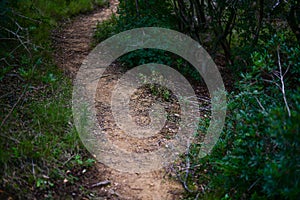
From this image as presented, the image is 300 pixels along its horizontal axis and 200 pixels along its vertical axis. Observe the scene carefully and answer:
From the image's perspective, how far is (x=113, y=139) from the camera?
11.0 feet

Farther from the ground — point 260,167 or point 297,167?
point 297,167

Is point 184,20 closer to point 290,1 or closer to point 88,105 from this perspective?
point 290,1

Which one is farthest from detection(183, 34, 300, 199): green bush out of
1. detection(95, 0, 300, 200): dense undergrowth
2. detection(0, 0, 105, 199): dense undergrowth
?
detection(0, 0, 105, 199): dense undergrowth

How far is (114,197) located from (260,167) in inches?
Answer: 43.3

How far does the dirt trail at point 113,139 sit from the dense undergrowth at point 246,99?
18cm

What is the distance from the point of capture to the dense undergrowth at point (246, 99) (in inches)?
87.2

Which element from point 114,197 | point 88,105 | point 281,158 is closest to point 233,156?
point 281,158

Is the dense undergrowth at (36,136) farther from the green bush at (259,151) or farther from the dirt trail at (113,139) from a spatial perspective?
the green bush at (259,151)

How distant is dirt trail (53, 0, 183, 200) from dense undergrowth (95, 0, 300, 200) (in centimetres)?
18

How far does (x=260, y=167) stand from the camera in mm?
2475

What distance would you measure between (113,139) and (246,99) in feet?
4.01

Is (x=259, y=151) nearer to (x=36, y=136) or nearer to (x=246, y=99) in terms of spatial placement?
(x=246, y=99)

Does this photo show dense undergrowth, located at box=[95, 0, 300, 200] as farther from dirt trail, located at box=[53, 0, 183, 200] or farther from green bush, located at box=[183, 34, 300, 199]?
dirt trail, located at box=[53, 0, 183, 200]

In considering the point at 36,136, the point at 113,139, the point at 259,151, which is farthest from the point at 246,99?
the point at 36,136
